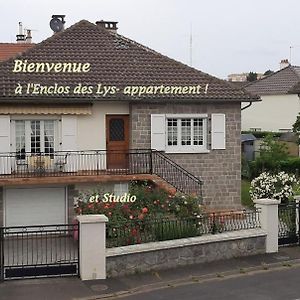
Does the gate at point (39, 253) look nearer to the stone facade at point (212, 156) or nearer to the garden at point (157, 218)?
the garden at point (157, 218)

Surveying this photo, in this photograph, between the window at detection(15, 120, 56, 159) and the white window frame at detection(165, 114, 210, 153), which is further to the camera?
the white window frame at detection(165, 114, 210, 153)

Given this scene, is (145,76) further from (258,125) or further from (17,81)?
(258,125)

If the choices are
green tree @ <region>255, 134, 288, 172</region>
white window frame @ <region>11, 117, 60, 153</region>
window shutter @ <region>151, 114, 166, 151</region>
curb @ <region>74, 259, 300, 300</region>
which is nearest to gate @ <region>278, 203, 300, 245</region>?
curb @ <region>74, 259, 300, 300</region>

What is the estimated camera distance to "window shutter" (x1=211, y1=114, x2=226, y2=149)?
2336cm

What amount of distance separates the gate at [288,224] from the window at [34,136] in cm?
828

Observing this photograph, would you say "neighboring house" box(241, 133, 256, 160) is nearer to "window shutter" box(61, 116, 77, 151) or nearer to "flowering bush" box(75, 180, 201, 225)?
"window shutter" box(61, 116, 77, 151)

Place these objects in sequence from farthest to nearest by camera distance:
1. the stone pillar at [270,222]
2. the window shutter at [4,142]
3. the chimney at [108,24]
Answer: the chimney at [108,24], the window shutter at [4,142], the stone pillar at [270,222]

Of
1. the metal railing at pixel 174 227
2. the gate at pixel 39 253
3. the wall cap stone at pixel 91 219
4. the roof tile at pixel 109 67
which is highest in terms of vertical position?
the roof tile at pixel 109 67

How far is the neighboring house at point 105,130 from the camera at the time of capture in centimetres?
2156

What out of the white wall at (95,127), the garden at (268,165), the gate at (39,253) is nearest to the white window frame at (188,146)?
the white wall at (95,127)

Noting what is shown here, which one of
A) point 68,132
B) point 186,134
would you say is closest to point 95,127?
point 68,132

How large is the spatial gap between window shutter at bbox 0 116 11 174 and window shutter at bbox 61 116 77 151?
1.85 metres

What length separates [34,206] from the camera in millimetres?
21797

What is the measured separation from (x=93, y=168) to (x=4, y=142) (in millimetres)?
3179
